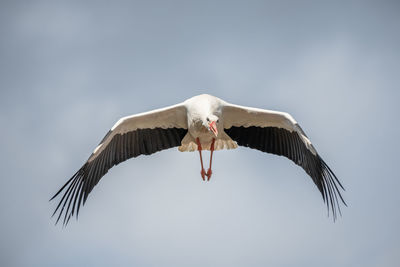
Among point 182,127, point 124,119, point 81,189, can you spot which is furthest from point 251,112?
point 81,189

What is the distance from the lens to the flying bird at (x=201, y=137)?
1148 centimetres

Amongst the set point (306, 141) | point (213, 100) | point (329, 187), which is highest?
point (213, 100)

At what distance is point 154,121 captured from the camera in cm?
1205

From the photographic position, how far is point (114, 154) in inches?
470

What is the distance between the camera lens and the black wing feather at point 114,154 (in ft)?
37.6

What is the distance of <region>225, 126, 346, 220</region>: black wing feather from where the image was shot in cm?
1161

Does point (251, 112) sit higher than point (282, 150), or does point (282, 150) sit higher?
point (251, 112)

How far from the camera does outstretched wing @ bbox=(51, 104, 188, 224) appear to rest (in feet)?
37.8

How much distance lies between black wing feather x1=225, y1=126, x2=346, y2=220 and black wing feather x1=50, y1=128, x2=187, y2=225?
112 cm

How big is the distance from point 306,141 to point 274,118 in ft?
2.32

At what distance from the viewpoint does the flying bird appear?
1148cm

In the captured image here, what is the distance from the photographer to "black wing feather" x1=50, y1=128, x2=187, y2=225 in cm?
1145

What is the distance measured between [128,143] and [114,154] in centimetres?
34

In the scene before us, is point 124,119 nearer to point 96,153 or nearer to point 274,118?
point 96,153
